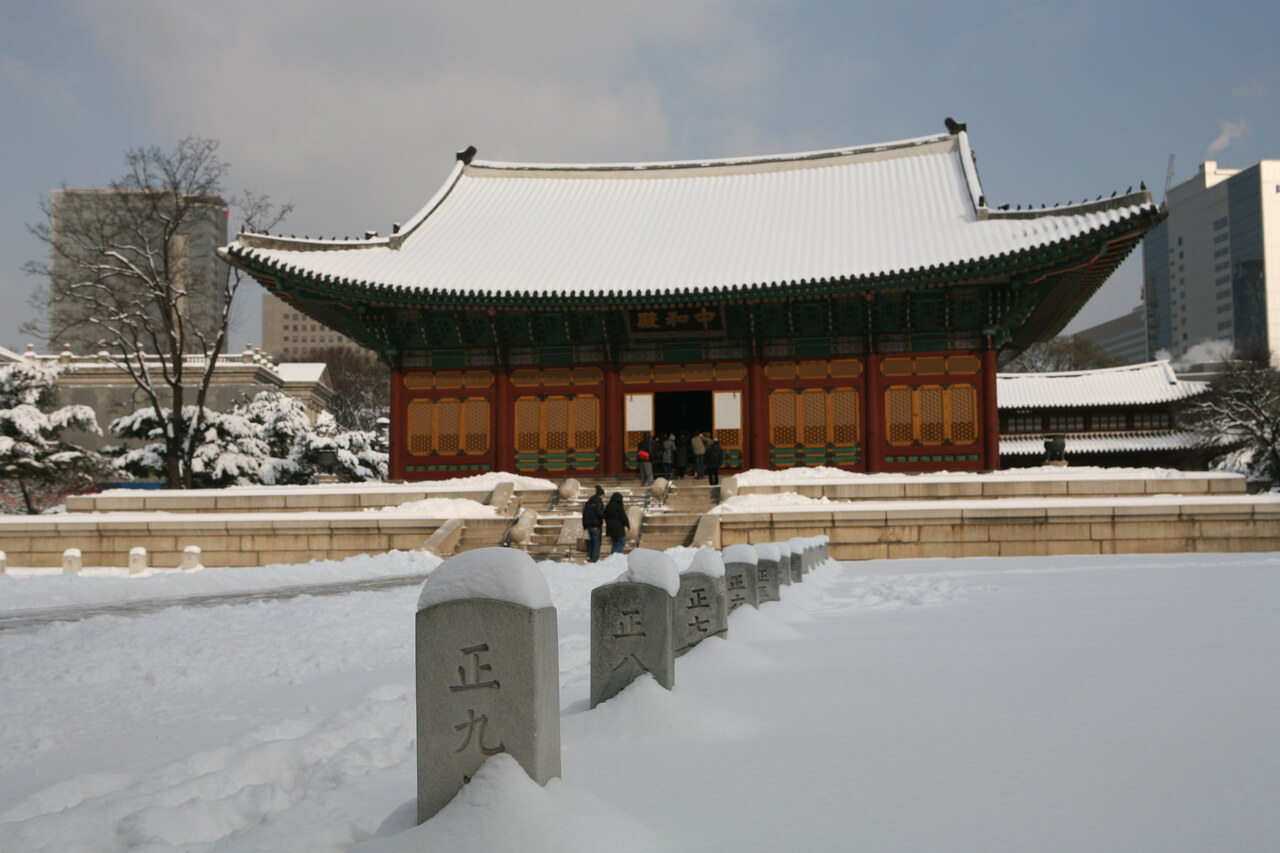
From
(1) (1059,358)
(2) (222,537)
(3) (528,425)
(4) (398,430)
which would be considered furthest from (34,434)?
(1) (1059,358)

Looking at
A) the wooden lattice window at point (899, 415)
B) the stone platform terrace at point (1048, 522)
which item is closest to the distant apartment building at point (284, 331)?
the wooden lattice window at point (899, 415)

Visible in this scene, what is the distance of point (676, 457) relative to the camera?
23.9m

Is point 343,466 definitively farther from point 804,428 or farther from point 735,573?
point 735,573

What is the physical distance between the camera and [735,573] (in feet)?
27.5

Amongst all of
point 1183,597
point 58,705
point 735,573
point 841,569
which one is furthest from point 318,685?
point 841,569

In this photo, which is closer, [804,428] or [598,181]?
[804,428]

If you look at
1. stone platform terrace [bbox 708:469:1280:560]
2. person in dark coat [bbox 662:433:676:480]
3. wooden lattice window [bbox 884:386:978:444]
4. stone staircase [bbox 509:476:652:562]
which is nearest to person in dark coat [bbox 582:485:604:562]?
stone staircase [bbox 509:476:652:562]

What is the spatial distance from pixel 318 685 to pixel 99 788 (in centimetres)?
239

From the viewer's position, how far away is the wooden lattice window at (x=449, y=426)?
24.4 m

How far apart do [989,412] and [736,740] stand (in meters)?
19.4

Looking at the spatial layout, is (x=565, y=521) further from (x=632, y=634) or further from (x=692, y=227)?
(x=632, y=634)

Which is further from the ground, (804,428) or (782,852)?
(804,428)

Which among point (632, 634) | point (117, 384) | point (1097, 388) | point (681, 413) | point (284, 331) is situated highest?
point (284, 331)

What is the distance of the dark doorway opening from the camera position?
1208 inches
